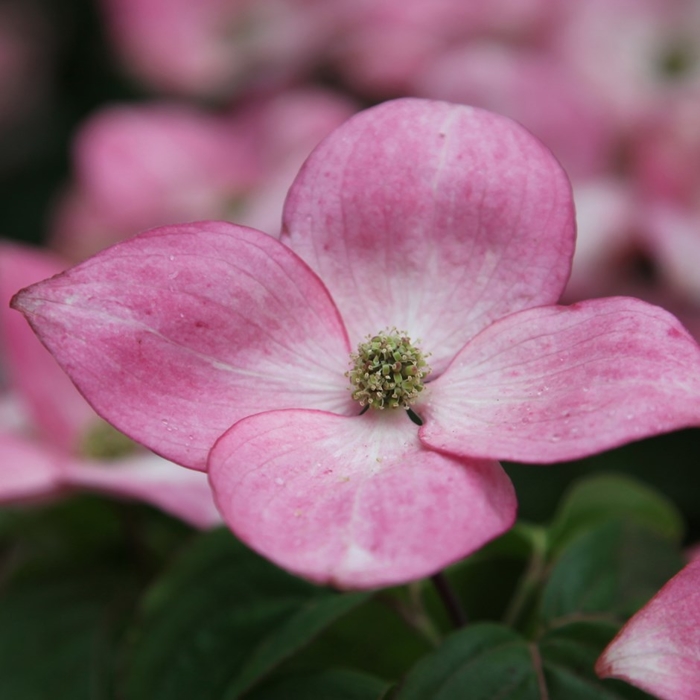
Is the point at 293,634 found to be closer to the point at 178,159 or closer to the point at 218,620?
the point at 218,620

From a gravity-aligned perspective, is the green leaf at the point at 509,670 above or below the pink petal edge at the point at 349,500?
below

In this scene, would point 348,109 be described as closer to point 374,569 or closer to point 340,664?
point 340,664

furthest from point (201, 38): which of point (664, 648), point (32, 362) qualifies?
point (664, 648)

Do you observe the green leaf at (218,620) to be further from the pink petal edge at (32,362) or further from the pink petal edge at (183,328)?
the pink petal edge at (32,362)

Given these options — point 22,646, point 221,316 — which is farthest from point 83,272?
point 22,646

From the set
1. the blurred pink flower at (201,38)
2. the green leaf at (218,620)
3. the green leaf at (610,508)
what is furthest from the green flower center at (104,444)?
the blurred pink flower at (201,38)

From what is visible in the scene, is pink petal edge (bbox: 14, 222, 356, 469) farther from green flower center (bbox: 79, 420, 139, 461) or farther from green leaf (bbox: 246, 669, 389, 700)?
green flower center (bbox: 79, 420, 139, 461)
